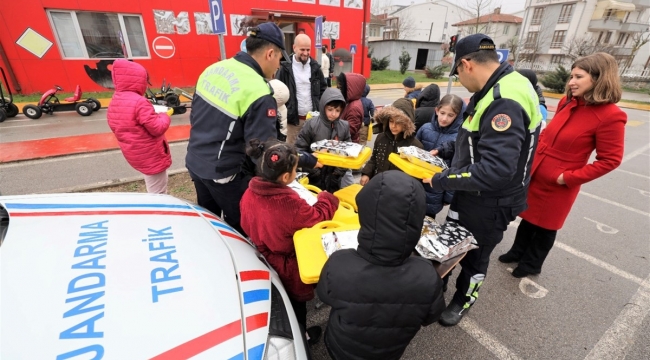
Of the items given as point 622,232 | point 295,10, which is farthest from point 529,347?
point 295,10

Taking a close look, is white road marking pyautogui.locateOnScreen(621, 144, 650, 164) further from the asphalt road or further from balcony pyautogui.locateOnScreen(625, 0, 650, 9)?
balcony pyautogui.locateOnScreen(625, 0, 650, 9)

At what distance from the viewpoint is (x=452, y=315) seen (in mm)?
2428

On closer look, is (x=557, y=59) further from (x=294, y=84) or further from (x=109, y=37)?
(x=109, y=37)

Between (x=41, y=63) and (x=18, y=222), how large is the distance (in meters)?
14.6

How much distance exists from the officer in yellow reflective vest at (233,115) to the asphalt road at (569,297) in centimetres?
137

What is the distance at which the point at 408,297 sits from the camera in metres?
1.38

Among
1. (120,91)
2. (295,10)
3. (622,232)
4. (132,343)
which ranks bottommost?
(622,232)

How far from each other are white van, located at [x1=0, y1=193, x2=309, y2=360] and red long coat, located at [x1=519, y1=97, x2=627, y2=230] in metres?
2.50

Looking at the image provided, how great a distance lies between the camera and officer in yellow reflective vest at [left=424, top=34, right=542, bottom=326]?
1.70 m

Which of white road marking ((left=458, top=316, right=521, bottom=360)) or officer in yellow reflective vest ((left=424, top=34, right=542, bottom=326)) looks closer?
officer in yellow reflective vest ((left=424, top=34, right=542, bottom=326))

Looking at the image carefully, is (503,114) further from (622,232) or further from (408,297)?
(622,232)

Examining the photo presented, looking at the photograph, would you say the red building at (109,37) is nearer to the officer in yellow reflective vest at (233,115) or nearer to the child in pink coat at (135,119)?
the child in pink coat at (135,119)

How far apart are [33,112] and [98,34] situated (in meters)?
5.55

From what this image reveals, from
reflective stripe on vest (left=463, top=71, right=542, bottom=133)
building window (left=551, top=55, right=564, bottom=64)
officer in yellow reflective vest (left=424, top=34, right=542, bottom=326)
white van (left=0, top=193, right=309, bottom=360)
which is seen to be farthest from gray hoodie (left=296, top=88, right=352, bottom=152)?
building window (left=551, top=55, right=564, bottom=64)
